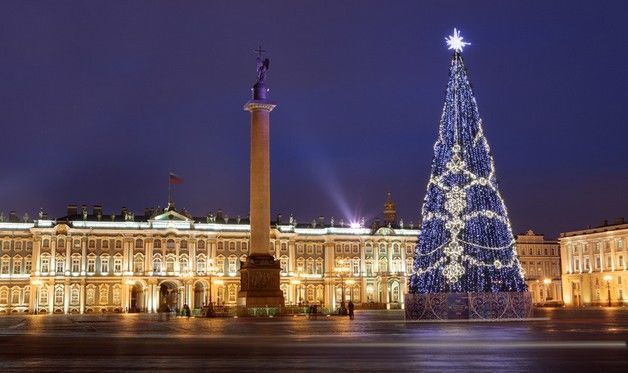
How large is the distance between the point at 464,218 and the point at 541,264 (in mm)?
91881

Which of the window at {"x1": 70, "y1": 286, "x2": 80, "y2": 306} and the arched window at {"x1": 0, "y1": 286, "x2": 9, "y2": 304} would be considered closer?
the arched window at {"x1": 0, "y1": 286, "x2": 9, "y2": 304}

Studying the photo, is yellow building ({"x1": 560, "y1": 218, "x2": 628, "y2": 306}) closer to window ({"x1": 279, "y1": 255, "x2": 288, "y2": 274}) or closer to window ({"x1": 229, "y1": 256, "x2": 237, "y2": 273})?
window ({"x1": 279, "y1": 255, "x2": 288, "y2": 274})

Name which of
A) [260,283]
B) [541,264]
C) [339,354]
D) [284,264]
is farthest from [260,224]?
[541,264]

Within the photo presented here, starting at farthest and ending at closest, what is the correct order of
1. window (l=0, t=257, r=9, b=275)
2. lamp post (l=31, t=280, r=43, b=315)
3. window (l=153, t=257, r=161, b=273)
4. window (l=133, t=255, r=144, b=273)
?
window (l=153, t=257, r=161, b=273) < window (l=133, t=255, r=144, b=273) < window (l=0, t=257, r=9, b=275) < lamp post (l=31, t=280, r=43, b=315)

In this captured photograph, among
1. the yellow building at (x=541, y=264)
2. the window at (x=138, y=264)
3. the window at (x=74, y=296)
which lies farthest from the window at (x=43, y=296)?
the yellow building at (x=541, y=264)

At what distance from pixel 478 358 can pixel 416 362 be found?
148 centimetres

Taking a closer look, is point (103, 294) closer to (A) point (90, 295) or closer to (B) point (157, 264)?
(A) point (90, 295)

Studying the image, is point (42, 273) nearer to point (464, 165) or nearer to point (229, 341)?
point (464, 165)

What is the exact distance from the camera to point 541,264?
4838 inches

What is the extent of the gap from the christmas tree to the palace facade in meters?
60.5

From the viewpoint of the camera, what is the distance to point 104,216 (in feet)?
339

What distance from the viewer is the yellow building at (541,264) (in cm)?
12038

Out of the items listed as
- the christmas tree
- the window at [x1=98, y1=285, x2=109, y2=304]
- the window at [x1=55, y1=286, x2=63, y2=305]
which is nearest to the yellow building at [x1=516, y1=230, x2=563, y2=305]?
the window at [x1=98, y1=285, x2=109, y2=304]

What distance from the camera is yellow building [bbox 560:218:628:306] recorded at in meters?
99.1
